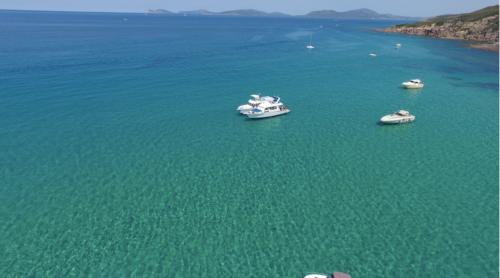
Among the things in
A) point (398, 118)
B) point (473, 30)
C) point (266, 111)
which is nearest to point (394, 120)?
point (398, 118)

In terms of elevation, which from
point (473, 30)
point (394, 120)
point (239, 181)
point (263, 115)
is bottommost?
point (239, 181)

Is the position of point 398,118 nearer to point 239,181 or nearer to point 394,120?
point 394,120

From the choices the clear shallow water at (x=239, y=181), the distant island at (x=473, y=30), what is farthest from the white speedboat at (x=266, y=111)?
the distant island at (x=473, y=30)

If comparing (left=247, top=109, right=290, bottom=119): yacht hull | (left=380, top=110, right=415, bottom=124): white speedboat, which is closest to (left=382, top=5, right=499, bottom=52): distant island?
(left=380, top=110, right=415, bottom=124): white speedboat

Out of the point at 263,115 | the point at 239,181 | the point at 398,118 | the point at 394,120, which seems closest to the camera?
the point at 239,181

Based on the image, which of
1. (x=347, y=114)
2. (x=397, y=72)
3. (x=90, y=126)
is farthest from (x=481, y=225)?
(x=397, y=72)

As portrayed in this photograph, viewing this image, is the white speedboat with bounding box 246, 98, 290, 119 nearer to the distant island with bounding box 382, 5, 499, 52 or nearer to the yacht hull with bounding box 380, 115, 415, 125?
the yacht hull with bounding box 380, 115, 415, 125
